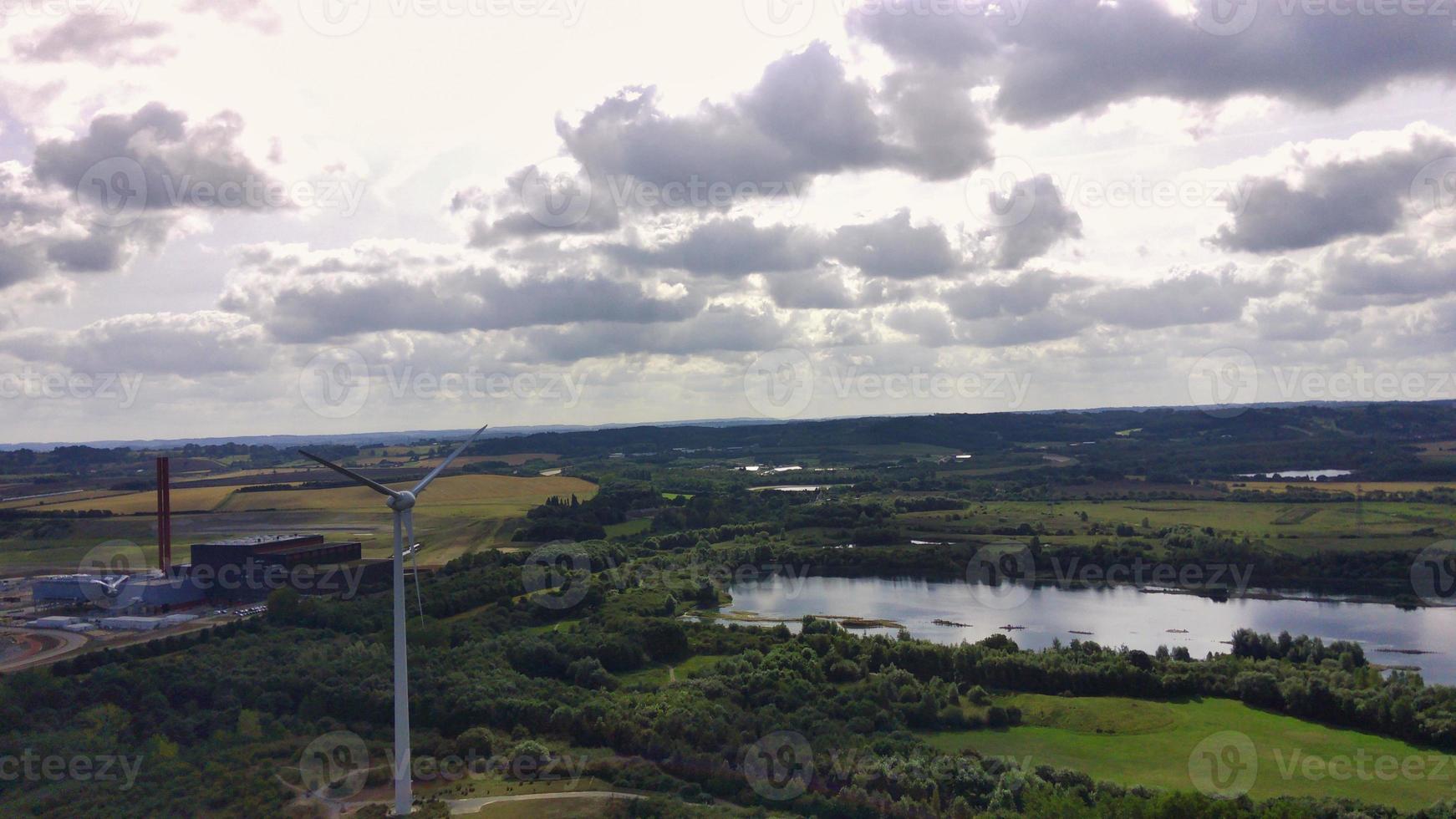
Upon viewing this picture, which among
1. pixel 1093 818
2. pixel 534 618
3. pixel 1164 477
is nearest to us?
pixel 1093 818

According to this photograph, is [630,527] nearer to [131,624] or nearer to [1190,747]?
[131,624]

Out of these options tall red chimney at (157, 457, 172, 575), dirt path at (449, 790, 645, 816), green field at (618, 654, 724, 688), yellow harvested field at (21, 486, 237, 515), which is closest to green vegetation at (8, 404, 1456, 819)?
green field at (618, 654, 724, 688)

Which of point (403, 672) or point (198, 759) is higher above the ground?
point (403, 672)

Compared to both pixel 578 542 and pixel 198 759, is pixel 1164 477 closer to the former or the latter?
pixel 578 542

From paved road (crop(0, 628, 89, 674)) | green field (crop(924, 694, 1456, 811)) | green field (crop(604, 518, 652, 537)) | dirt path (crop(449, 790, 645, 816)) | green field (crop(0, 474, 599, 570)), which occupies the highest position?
green field (crop(0, 474, 599, 570))

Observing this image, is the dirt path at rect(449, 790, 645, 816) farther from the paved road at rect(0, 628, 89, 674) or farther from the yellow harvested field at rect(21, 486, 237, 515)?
the yellow harvested field at rect(21, 486, 237, 515)

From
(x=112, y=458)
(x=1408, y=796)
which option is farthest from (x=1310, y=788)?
(x=112, y=458)

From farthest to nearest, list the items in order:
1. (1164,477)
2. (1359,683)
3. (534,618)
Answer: (1164,477), (534,618), (1359,683)
